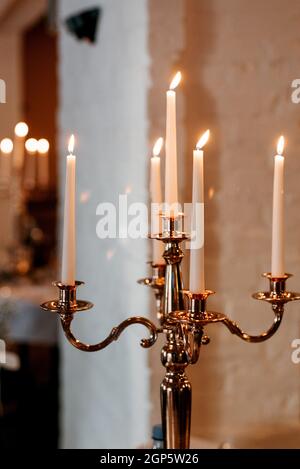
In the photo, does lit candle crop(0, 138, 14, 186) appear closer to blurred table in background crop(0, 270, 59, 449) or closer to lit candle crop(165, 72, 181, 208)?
blurred table in background crop(0, 270, 59, 449)

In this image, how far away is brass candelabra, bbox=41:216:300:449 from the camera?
871 millimetres

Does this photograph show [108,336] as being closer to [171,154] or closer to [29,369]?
[171,154]

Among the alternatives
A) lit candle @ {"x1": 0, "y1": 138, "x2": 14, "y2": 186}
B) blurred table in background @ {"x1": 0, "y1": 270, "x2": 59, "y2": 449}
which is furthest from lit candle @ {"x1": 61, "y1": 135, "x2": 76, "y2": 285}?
lit candle @ {"x1": 0, "y1": 138, "x2": 14, "y2": 186}

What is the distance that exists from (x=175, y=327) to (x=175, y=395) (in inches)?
4.1

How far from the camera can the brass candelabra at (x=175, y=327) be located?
871 millimetres

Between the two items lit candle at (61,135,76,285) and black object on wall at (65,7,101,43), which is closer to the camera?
lit candle at (61,135,76,285)

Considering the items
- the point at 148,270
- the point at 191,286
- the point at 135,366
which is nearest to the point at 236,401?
the point at 135,366

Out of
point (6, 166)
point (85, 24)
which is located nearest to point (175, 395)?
point (85, 24)

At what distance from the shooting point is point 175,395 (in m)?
0.95

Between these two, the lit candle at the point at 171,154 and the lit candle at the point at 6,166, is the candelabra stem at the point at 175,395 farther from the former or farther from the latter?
the lit candle at the point at 6,166

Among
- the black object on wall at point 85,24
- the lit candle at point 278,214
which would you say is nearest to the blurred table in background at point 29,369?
the black object on wall at point 85,24

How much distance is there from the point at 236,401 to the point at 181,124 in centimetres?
69
